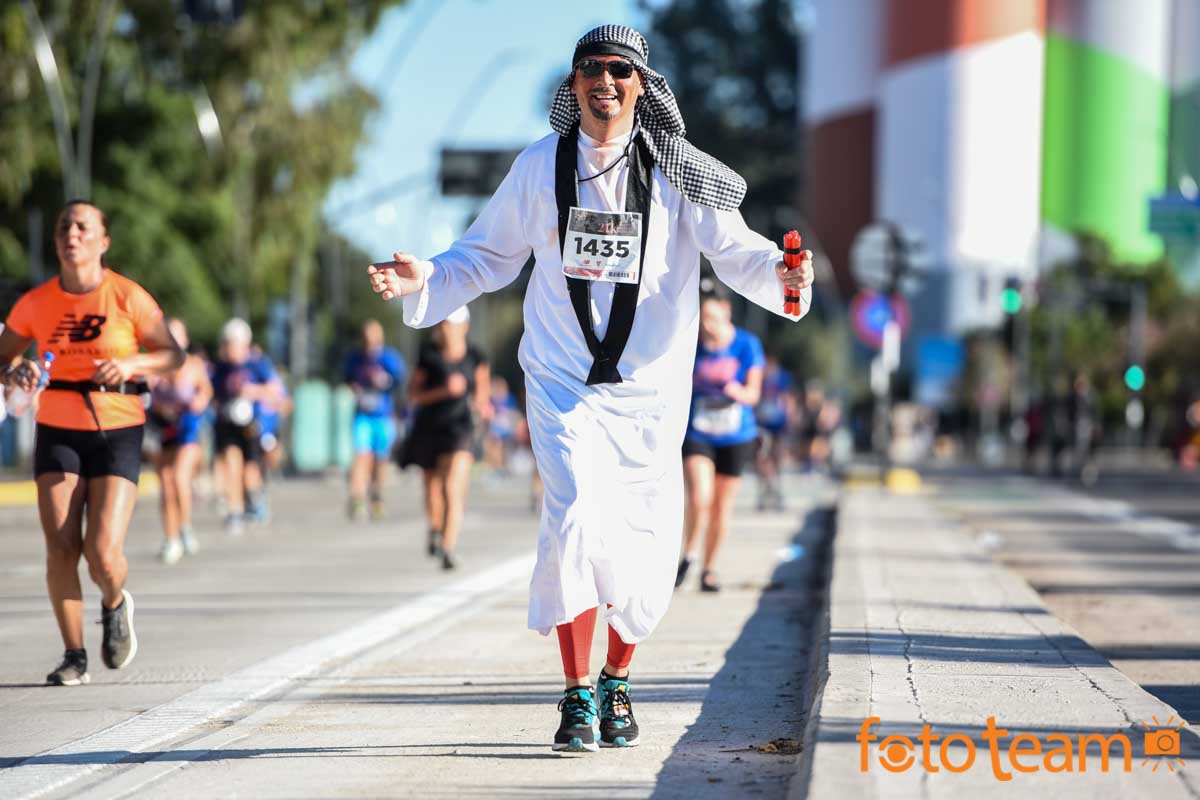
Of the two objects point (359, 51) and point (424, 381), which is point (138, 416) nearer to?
point (424, 381)

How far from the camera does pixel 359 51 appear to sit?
124 feet

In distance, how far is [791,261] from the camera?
586cm

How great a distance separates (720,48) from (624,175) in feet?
270

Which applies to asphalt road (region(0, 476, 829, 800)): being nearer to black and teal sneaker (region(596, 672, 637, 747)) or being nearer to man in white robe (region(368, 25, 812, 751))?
black and teal sneaker (region(596, 672, 637, 747))

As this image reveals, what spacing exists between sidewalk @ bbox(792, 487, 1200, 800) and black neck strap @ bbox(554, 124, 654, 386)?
1236 millimetres

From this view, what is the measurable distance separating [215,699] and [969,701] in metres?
2.81

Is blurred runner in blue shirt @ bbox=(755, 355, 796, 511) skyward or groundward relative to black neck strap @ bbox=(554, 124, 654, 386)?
groundward

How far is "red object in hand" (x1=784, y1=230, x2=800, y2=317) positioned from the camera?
578 cm

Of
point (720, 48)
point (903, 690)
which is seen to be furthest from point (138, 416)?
point (720, 48)

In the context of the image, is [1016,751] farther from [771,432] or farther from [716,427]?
[771,432]

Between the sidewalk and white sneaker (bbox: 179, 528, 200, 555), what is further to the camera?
white sneaker (bbox: 179, 528, 200, 555)

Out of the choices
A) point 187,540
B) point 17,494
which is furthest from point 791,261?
point 17,494

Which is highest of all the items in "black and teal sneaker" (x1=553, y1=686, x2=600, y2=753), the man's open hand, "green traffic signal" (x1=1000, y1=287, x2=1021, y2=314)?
"green traffic signal" (x1=1000, y1=287, x2=1021, y2=314)

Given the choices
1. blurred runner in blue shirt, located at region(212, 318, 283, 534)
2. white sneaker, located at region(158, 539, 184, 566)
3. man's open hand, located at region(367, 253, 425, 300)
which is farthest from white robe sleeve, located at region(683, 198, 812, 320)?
blurred runner in blue shirt, located at region(212, 318, 283, 534)
